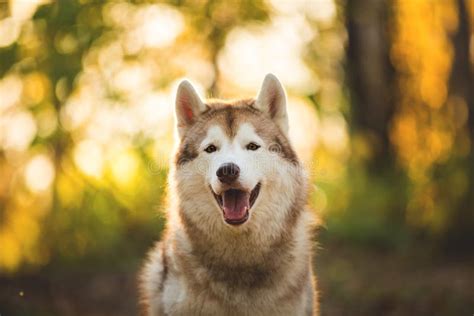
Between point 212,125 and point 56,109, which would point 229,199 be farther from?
point 56,109

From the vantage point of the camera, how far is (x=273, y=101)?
518 cm

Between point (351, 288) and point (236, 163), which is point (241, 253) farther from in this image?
point (351, 288)

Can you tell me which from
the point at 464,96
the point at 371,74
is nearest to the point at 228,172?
the point at 464,96

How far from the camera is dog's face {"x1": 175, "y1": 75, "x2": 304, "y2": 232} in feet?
15.1

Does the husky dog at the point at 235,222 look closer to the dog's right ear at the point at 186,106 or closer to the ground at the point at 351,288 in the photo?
the dog's right ear at the point at 186,106

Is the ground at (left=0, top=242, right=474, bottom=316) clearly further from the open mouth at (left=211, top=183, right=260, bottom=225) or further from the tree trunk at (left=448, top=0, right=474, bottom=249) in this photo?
A: the open mouth at (left=211, top=183, right=260, bottom=225)

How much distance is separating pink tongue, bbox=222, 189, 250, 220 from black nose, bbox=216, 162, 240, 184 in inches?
7.8

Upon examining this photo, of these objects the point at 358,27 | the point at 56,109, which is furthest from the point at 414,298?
the point at 358,27

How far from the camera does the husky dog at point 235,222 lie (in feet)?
15.0

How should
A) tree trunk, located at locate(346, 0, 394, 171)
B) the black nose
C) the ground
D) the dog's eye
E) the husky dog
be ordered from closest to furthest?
the black nose
the husky dog
the dog's eye
the ground
tree trunk, located at locate(346, 0, 394, 171)

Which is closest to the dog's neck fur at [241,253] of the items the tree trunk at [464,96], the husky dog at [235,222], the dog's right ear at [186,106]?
the husky dog at [235,222]

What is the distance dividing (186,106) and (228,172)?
3.22 feet

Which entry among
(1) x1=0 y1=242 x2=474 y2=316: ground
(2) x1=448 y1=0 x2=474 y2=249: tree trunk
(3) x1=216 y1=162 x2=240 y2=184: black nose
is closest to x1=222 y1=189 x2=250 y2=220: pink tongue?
(3) x1=216 y1=162 x2=240 y2=184: black nose

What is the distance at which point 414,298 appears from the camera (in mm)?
8219
